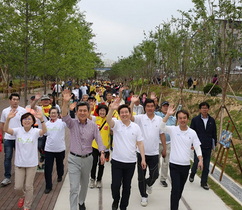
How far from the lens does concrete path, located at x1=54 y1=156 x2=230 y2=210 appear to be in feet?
15.8

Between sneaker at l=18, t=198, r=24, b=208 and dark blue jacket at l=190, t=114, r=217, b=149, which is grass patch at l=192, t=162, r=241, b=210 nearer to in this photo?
dark blue jacket at l=190, t=114, r=217, b=149

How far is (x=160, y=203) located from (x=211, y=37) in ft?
20.7

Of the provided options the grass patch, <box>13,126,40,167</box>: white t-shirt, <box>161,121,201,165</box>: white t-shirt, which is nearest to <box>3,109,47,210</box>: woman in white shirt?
<box>13,126,40,167</box>: white t-shirt

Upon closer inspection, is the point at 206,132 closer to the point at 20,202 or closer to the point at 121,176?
the point at 121,176

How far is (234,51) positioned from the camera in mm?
7586

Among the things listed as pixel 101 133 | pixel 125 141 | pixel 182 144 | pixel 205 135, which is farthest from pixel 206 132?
pixel 125 141

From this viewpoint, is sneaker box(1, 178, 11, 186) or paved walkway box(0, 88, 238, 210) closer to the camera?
paved walkway box(0, 88, 238, 210)

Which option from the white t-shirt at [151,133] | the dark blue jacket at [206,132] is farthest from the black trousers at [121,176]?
the dark blue jacket at [206,132]

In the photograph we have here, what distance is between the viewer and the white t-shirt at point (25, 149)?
4.33 metres

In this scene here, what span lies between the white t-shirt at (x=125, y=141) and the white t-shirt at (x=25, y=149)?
1.36 m

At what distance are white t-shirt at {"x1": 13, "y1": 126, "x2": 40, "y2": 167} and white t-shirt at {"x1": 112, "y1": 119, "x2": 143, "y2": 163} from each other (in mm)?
1363

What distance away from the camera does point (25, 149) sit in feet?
14.4

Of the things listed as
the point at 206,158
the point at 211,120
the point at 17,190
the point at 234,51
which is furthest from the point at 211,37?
the point at 17,190

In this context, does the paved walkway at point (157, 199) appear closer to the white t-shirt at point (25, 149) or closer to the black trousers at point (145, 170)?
the black trousers at point (145, 170)
